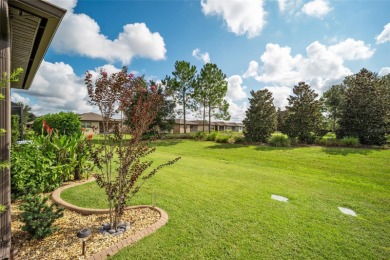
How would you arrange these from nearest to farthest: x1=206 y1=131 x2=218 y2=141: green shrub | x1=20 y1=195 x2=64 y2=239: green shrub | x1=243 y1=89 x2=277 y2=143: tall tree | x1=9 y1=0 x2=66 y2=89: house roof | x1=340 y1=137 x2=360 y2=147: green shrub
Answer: x1=9 y1=0 x2=66 y2=89: house roof → x1=20 y1=195 x2=64 y2=239: green shrub → x1=340 y1=137 x2=360 y2=147: green shrub → x1=243 y1=89 x2=277 y2=143: tall tree → x1=206 y1=131 x2=218 y2=141: green shrub

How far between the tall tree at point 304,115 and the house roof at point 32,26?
18.7m

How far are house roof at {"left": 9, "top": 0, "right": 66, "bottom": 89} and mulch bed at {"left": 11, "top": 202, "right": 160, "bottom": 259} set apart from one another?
10.8 ft

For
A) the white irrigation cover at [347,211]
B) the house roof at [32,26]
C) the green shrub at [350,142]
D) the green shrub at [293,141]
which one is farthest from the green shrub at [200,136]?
the house roof at [32,26]

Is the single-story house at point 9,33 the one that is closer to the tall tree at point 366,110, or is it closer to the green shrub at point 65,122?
the green shrub at point 65,122

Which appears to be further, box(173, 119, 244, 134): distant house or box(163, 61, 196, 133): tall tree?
box(173, 119, 244, 134): distant house

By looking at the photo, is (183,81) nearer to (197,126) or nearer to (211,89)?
(211,89)

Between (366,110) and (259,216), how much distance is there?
722 inches

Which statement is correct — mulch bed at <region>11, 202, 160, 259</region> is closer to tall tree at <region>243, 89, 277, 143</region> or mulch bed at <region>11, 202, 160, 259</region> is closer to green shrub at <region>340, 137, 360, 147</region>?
tall tree at <region>243, 89, 277, 143</region>

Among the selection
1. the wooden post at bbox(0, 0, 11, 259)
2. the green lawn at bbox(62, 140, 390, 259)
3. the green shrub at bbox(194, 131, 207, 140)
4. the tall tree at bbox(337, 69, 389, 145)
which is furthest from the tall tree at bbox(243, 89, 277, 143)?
the wooden post at bbox(0, 0, 11, 259)

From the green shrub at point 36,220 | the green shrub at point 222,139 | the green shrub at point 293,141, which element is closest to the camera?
the green shrub at point 36,220

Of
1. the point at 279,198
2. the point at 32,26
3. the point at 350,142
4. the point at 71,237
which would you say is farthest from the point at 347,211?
the point at 350,142

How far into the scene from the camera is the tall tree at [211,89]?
1014 inches

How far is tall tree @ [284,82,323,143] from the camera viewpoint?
Result: 17.5 m

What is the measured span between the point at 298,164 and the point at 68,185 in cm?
1098
